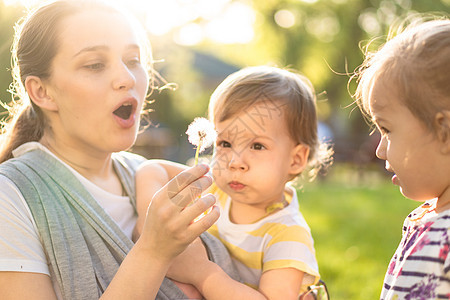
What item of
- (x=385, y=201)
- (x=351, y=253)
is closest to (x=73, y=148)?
(x=351, y=253)

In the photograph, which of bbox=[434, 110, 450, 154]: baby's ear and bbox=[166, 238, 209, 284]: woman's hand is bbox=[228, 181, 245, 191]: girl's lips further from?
bbox=[434, 110, 450, 154]: baby's ear

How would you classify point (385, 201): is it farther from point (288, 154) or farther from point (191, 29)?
point (191, 29)

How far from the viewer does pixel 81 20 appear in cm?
221

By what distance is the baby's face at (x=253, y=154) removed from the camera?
2.26 metres

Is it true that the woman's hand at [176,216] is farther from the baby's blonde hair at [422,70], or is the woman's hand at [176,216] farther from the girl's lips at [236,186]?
the baby's blonde hair at [422,70]

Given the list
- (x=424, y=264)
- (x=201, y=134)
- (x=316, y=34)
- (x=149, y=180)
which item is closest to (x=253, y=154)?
(x=201, y=134)

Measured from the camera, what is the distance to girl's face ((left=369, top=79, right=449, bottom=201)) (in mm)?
1662

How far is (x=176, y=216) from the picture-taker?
1.70 m

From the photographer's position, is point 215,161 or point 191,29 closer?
point 215,161

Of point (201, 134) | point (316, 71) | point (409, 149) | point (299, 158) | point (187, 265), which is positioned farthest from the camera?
point (316, 71)

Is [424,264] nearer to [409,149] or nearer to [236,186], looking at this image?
[409,149]

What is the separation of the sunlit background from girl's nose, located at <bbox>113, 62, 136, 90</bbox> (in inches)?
32.5

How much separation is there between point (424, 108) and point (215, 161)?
3.42ft

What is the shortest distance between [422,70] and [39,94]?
1.68m
